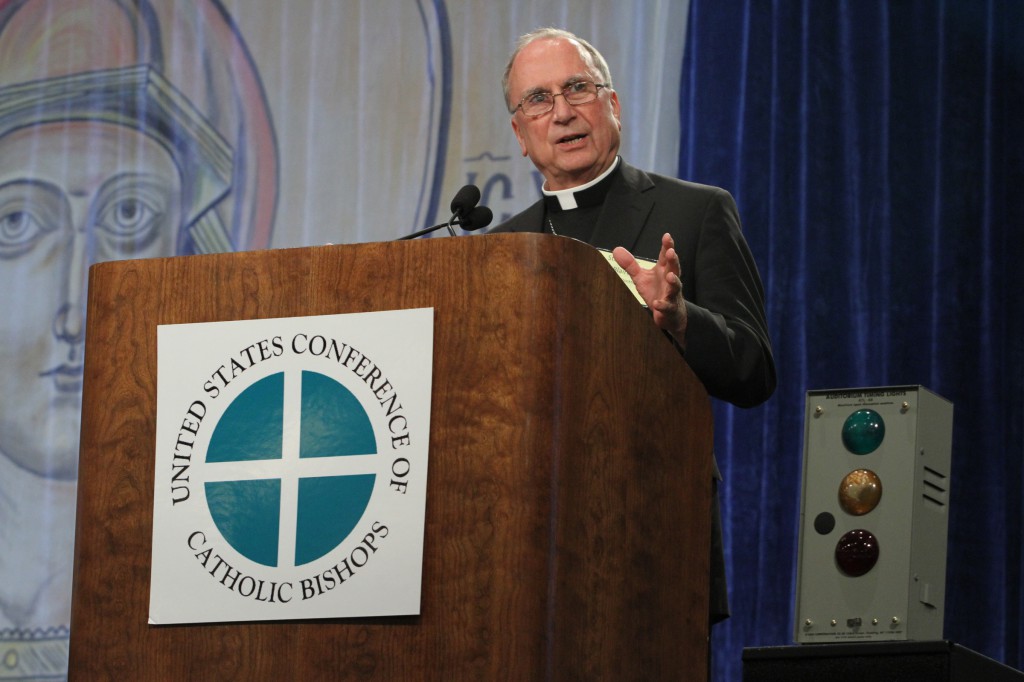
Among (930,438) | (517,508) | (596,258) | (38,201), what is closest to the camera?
(517,508)

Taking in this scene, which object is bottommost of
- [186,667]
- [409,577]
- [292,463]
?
[186,667]

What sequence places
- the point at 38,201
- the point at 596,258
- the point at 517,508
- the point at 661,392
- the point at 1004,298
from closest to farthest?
the point at 517,508, the point at 596,258, the point at 661,392, the point at 1004,298, the point at 38,201

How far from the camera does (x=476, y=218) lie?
6.77 feet

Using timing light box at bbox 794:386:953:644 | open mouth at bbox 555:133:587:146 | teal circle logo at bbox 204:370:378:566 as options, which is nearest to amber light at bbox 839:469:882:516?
timing light box at bbox 794:386:953:644

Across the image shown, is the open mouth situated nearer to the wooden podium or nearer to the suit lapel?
the suit lapel

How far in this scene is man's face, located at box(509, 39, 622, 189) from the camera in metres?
2.48

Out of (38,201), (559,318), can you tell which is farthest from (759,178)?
(559,318)

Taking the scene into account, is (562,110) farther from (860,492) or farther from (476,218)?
(860,492)

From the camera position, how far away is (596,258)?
1544mm

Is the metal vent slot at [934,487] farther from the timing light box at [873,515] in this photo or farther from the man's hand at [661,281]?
the man's hand at [661,281]

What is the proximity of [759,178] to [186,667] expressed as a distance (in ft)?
10.2

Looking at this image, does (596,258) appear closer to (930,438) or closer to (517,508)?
(517,508)

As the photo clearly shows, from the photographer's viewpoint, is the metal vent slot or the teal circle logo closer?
the teal circle logo

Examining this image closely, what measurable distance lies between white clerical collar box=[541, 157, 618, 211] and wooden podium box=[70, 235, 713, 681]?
2.70ft
